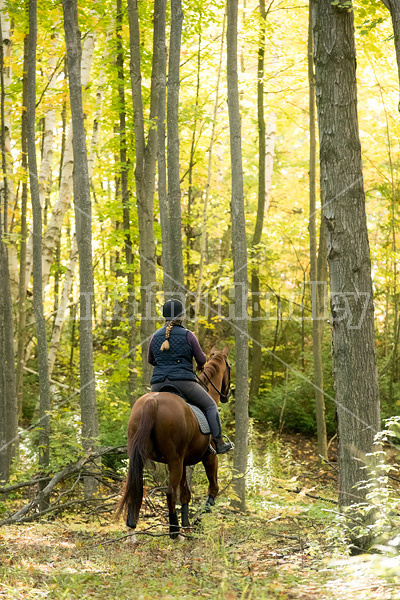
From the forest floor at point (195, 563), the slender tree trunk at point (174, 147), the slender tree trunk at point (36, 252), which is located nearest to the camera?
the forest floor at point (195, 563)

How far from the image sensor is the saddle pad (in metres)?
6.91

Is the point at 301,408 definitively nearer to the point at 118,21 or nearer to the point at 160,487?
the point at 160,487

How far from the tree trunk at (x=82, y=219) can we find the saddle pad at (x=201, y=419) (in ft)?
7.74

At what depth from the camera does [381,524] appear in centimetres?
394

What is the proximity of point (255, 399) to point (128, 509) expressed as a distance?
33.4 ft

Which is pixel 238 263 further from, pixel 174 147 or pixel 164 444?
pixel 164 444

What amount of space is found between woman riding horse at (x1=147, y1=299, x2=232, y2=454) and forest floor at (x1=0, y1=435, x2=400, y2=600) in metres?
1.47

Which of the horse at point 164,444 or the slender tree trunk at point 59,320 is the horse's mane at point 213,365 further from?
the slender tree trunk at point 59,320

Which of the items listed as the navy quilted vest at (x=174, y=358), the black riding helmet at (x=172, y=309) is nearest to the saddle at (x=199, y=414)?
the navy quilted vest at (x=174, y=358)

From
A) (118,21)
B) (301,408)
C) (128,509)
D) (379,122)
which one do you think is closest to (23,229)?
(118,21)

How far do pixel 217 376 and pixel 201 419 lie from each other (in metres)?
1.24

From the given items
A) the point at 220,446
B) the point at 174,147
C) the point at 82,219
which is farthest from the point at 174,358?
the point at 174,147

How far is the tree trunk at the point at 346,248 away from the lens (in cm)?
514

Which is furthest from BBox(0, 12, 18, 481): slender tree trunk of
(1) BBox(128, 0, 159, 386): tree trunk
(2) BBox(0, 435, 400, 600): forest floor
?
(1) BBox(128, 0, 159, 386): tree trunk
